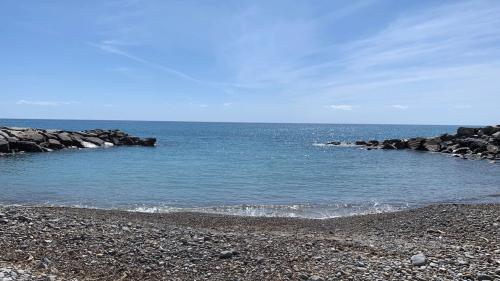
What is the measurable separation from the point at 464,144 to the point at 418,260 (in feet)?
196

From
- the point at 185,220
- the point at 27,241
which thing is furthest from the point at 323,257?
the point at 185,220

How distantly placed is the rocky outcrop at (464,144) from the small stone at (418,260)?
161 ft

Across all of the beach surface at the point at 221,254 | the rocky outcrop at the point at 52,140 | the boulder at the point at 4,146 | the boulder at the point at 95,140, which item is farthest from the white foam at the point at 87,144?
the beach surface at the point at 221,254

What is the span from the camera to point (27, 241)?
431 inches

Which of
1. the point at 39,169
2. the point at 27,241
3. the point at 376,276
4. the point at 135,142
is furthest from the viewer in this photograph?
the point at 135,142

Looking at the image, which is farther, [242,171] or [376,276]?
[242,171]

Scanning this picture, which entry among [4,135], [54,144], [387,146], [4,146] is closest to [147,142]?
[54,144]

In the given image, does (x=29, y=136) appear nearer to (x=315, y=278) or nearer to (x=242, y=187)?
(x=242, y=187)

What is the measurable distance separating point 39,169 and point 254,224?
25.9 m

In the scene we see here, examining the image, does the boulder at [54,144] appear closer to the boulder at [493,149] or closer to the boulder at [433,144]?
the boulder at [433,144]

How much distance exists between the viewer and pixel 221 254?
34.9 ft

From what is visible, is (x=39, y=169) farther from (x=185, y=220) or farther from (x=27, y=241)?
(x=27, y=241)

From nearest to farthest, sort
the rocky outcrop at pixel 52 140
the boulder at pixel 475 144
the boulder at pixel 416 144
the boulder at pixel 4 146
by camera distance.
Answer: the boulder at pixel 4 146, the rocky outcrop at pixel 52 140, the boulder at pixel 475 144, the boulder at pixel 416 144

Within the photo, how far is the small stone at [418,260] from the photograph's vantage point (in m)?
10.2
